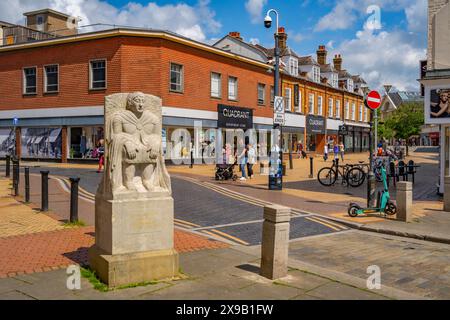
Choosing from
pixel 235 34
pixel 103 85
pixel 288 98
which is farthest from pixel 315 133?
pixel 103 85

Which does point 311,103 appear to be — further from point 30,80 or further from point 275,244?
point 275,244

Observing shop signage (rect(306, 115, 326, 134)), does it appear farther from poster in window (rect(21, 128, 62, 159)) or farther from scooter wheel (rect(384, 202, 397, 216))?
scooter wheel (rect(384, 202, 397, 216))

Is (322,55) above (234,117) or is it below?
above

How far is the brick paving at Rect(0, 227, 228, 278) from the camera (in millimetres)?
6129

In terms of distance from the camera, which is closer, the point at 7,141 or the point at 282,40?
the point at 7,141

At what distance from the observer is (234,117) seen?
32.7 m

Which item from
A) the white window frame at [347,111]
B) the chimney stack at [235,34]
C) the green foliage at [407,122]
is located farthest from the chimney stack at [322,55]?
the chimney stack at [235,34]

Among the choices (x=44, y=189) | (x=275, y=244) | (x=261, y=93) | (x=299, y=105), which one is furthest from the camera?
(x=299, y=105)

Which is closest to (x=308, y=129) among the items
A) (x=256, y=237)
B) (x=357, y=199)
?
(x=357, y=199)

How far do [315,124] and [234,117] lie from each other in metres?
14.5

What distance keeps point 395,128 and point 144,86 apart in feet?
127

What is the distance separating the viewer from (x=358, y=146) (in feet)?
186

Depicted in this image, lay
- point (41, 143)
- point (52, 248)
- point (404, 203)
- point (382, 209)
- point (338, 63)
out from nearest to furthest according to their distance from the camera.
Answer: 1. point (52, 248)
2. point (404, 203)
3. point (382, 209)
4. point (41, 143)
5. point (338, 63)

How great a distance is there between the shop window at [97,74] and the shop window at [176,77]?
13.7 feet
